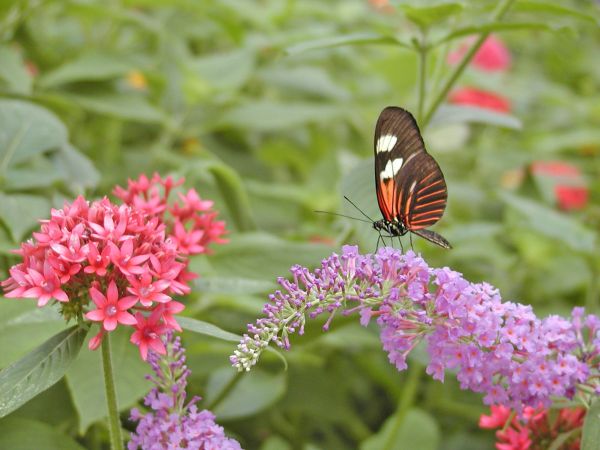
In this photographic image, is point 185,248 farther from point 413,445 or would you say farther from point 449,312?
point 413,445

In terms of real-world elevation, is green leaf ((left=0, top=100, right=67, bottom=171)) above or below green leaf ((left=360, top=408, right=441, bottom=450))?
above

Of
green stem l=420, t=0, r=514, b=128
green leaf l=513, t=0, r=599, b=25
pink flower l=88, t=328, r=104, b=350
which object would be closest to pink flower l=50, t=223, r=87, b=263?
pink flower l=88, t=328, r=104, b=350

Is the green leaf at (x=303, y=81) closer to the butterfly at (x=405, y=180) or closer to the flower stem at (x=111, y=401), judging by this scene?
the butterfly at (x=405, y=180)

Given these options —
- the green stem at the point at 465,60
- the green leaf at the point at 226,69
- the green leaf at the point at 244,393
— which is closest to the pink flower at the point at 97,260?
the green leaf at the point at 244,393

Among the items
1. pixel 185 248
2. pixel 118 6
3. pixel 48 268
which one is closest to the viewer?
pixel 48 268

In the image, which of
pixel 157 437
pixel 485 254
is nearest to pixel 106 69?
pixel 485 254

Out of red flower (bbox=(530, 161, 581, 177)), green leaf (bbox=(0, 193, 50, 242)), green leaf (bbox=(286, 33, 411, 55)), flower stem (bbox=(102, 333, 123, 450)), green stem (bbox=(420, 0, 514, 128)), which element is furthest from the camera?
red flower (bbox=(530, 161, 581, 177))

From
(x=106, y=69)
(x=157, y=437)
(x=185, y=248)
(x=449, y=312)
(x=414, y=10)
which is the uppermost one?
(x=414, y=10)

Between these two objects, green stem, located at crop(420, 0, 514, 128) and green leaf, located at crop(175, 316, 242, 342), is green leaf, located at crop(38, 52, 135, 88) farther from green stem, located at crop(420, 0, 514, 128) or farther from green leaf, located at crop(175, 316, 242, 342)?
green leaf, located at crop(175, 316, 242, 342)
